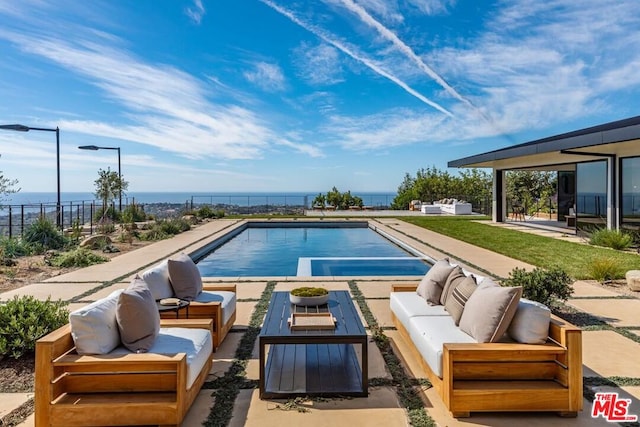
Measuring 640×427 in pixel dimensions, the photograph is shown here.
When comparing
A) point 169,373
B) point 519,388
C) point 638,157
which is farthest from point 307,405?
point 638,157

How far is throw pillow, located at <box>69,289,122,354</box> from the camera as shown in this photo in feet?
8.50

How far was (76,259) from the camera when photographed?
27.5 feet

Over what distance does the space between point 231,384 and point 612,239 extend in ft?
34.4

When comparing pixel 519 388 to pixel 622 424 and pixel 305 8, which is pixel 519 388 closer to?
A: pixel 622 424

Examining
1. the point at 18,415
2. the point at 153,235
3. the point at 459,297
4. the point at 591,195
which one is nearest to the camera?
the point at 18,415

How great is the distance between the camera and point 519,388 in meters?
2.63

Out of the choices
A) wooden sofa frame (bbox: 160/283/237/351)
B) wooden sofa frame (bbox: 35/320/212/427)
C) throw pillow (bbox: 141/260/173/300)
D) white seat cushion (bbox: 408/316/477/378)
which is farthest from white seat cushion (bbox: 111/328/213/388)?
white seat cushion (bbox: 408/316/477/378)

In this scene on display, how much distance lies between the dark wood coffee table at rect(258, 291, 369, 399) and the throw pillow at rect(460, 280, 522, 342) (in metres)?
0.77

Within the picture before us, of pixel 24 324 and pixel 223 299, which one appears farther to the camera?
pixel 223 299

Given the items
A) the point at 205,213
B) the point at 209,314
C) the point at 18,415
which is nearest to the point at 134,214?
the point at 205,213

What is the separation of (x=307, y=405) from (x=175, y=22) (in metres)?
12.9

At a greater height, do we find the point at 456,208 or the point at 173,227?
the point at 456,208

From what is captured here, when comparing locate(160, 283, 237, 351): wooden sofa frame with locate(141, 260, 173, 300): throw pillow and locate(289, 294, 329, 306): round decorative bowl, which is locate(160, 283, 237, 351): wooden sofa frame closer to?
locate(141, 260, 173, 300): throw pillow

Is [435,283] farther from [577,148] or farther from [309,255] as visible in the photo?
[577,148]
